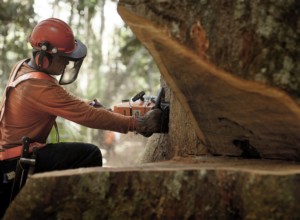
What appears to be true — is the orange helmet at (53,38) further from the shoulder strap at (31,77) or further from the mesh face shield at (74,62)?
the shoulder strap at (31,77)

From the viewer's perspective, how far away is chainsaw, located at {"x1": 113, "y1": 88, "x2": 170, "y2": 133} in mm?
3900

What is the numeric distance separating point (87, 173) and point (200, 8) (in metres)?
1.29

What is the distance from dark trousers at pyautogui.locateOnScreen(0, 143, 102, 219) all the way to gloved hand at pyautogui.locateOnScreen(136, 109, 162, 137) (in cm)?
53

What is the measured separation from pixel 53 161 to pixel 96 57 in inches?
441

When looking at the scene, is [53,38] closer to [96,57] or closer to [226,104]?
[226,104]

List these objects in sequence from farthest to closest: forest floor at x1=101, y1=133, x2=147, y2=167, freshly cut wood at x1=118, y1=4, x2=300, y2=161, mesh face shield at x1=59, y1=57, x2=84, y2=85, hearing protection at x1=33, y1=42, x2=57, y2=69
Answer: forest floor at x1=101, y1=133, x2=147, y2=167 → mesh face shield at x1=59, y1=57, x2=84, y2=85 → hearing protection at x1=33, y1=42, x2=57, y2=69 → freshly cut wood at x1=118, y1=4, x2=300, y2=161

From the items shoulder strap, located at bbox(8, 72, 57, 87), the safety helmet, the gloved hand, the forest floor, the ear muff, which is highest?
the safety helmet

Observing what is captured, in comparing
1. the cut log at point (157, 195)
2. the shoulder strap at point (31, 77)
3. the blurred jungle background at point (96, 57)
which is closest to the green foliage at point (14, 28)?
the blurred jungle background at point (96, 57)

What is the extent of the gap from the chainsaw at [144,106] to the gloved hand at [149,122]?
→ 48 mm

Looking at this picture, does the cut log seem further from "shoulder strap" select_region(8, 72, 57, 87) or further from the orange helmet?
the orange helmet

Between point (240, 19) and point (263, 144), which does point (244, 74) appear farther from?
point (263, 144)

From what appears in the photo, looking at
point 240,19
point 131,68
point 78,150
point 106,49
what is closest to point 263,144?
point 240,19

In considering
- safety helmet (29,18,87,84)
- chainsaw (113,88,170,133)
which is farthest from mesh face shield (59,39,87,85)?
chainsaw (113,88,170,133)

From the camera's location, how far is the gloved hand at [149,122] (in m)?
3.82
